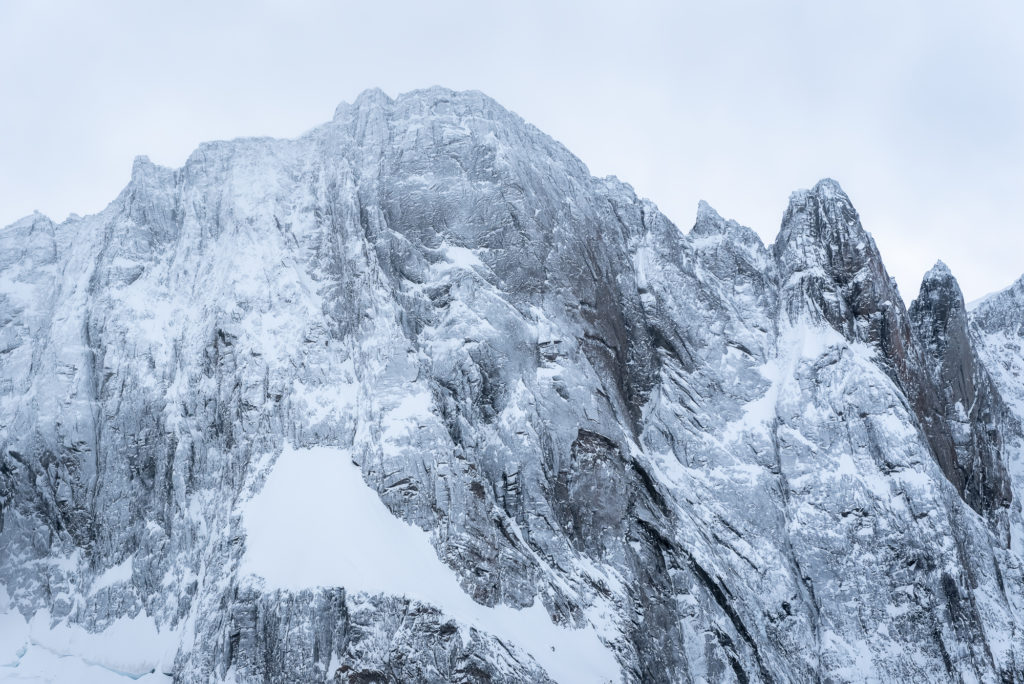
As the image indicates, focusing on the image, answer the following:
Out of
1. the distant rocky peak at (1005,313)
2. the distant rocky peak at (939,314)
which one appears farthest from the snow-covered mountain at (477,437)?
the distant rocky peak at (1005,313)

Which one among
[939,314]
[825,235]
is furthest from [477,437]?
[939,314]

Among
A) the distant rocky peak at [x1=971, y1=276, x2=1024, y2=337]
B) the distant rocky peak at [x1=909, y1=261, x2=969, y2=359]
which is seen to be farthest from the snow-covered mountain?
the distant rocky peak at [x1=971, y1=276, x2=1024, y2=337]

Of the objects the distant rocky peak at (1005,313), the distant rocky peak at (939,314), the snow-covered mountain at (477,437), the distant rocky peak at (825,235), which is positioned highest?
the distant rocky peak at (1005,313)

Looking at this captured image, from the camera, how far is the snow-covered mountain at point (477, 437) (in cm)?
6128

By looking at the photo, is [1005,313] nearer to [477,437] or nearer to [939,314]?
[939,314]

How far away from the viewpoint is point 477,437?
227 feet

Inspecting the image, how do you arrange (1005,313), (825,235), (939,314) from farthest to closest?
(1005,313) → (939,314) → (825,235)

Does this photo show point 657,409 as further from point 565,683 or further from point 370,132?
point 370,132

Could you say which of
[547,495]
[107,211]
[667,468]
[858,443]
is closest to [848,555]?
[858,443]

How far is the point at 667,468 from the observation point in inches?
2894

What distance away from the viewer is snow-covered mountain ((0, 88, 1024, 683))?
61281 mm

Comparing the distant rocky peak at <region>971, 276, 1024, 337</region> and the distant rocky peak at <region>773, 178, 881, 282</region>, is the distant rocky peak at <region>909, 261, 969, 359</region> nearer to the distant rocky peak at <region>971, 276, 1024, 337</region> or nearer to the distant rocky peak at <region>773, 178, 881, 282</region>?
the distant rocky peak at <region>773, 178, 881, 282</region>

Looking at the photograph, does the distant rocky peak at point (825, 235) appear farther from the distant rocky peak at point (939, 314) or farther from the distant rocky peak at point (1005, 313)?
the distant rocky peak at point (1005, 313)

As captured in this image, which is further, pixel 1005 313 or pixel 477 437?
pixel 1005 313
